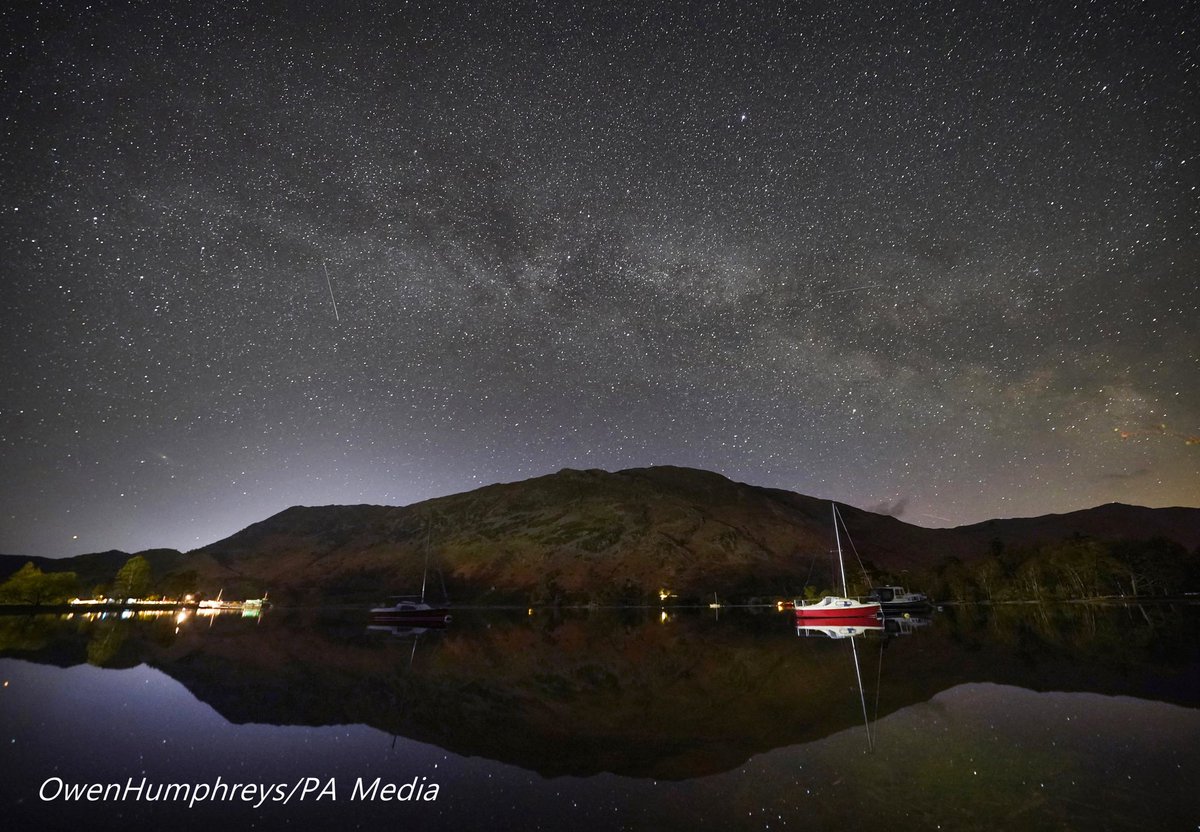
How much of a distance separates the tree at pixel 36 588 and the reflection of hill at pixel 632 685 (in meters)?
109

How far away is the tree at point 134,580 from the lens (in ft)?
472

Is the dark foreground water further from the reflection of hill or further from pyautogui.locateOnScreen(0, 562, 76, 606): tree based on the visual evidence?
pyautogui.locateOnScreen(0, 562, 76, 606): tree

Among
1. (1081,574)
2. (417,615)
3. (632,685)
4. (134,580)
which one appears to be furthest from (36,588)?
(1081,574)

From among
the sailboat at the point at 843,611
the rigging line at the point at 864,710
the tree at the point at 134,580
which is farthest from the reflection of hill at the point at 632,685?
the tree at the point at 134,580

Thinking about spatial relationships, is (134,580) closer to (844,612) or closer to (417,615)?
(417,615)

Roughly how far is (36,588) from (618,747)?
15205cm

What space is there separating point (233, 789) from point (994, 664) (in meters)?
27.1

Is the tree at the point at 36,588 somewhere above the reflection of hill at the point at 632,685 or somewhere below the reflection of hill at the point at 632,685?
above

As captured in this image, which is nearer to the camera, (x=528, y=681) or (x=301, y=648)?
(x=528, y=681)

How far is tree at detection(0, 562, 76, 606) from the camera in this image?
11262 centimetres

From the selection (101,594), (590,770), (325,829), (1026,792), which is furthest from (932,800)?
(101,594)

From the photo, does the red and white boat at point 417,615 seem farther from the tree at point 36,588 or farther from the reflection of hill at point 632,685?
the tree at point 36,588

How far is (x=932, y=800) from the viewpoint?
31.6 ft

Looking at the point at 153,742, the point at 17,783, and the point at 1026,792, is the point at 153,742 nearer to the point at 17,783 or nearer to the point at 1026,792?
the point at 17,783
